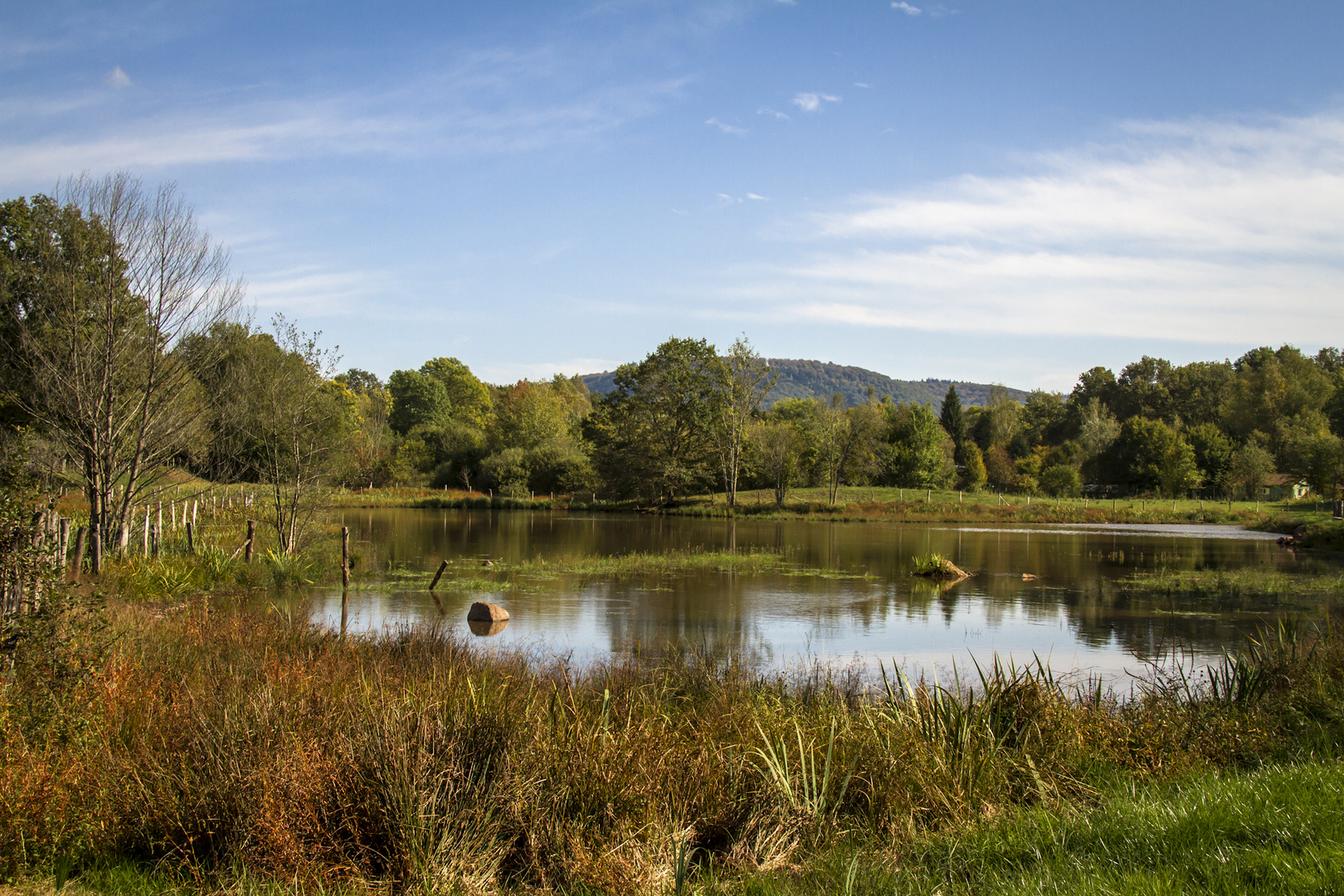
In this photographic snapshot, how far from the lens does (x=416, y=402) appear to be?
315ft

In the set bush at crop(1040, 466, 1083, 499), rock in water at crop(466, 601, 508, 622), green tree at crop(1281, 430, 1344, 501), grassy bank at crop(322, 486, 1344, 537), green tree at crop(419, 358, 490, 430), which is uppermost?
green tree at crop(419, 358, 490, 430)

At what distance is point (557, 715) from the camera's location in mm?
6996

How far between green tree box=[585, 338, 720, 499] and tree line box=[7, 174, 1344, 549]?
14 centimetres

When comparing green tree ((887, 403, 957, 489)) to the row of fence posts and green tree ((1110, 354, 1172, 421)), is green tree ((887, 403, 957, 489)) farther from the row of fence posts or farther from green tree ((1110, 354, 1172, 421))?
the row of fence posts

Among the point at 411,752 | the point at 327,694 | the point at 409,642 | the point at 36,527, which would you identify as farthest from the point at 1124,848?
the point at 409,642

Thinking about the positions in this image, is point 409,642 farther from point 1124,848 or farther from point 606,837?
point 1124,848

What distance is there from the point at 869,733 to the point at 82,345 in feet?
54.5

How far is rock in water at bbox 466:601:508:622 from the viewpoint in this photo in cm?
1628

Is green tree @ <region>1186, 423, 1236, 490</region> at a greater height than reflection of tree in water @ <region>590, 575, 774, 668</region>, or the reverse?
green tree @ <region>1186, 423, 1236, 490</region>

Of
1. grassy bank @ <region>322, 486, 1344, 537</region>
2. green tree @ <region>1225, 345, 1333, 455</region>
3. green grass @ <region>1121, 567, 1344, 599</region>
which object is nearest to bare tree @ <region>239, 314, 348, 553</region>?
green grass @ <region>1121, 567, 1344, 599</region>

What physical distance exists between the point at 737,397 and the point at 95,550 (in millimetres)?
48107

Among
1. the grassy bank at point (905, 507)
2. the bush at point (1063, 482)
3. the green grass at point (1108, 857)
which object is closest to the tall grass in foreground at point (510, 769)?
the green grass at point (1108, 857)

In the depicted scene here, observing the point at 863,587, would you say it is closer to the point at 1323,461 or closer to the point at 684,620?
the point at 684,620

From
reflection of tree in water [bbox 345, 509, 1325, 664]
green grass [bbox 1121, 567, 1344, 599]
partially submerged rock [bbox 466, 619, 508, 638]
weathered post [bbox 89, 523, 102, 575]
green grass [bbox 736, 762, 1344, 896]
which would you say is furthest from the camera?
green grass [bbox 1121, 567, 1344, 599]
